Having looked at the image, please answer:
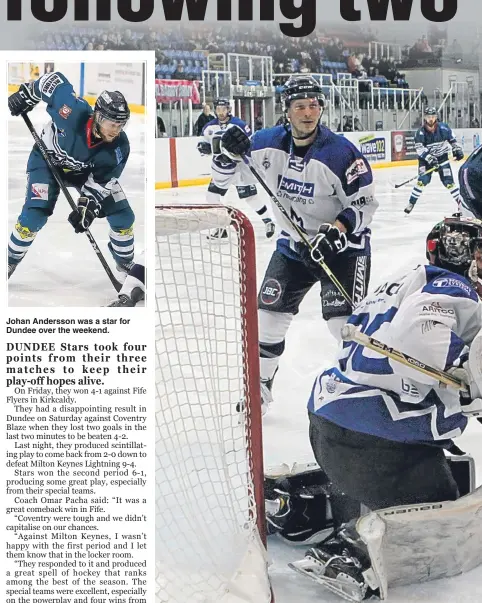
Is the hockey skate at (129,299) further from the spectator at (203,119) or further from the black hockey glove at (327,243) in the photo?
the spectator at (203,119)

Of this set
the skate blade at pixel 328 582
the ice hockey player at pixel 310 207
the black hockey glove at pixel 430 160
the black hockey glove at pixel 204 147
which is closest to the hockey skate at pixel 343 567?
the skate blade at pixel 328 582

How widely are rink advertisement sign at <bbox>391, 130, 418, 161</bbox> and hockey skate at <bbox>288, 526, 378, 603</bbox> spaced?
2.97m

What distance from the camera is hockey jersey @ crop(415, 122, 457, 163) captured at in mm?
3770

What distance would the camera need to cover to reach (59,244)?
1534mm

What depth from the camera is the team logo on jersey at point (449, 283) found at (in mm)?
1443

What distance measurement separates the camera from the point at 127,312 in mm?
1343

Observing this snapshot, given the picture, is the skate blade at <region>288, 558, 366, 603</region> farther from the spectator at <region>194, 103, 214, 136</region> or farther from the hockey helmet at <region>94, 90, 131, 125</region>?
the spectator at <region>194, 103, 214, 136</region>

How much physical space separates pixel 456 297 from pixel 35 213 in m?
0.71

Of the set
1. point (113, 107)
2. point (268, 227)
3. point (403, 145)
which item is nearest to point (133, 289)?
point (113, 107)

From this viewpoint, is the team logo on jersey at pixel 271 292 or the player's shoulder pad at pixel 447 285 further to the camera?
the team logo on jersey at pixel 271 292

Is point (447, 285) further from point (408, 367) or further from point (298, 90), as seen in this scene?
point (298, 90)

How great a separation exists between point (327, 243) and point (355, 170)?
0.63 ft

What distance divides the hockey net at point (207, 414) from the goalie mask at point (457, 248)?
329 mm

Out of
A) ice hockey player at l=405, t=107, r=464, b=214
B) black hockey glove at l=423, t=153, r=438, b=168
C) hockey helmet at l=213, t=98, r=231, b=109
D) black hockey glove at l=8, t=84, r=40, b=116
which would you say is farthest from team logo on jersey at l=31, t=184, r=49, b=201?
black hockey glove at l=423, t=153, r=438, b=168
